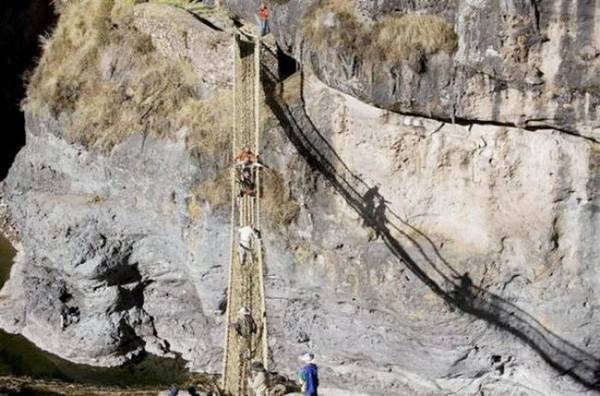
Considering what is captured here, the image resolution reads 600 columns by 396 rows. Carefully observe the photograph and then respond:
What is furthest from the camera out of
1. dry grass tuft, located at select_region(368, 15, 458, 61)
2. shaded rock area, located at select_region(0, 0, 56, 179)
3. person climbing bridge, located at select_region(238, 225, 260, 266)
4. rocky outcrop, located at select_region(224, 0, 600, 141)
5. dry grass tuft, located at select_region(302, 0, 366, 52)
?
shaded rock area, located at select_region(0, 0, 56, 179)

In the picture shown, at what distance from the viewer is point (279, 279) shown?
56.1 feet

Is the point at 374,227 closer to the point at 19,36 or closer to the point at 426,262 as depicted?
the point at 426,262

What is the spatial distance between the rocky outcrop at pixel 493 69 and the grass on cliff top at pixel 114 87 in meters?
3.28

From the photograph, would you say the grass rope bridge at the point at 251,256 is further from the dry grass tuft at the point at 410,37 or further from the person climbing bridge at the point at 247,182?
the dry grass tuft at the point at 410,37

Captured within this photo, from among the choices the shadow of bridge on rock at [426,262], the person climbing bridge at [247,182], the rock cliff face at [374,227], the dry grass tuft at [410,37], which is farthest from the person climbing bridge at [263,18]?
the person climbing bridge at [247,182]

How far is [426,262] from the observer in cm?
1543

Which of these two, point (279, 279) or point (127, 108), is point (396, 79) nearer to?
point (279, 279)

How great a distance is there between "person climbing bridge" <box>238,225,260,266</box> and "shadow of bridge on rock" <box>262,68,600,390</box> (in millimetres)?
2981

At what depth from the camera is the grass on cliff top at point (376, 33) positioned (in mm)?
14086

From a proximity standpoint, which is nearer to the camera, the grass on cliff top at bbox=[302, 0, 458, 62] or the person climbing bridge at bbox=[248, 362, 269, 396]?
the person climbing bridge at bbox=[248, 362, 269, 396]

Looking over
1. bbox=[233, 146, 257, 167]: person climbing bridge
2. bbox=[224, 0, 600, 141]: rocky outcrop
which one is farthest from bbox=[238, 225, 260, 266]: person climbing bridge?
bbox=[224, 0, 600, 141]: rocky outcrop

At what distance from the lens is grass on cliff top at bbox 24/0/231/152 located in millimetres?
17344

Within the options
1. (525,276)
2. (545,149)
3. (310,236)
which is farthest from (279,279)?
(545,149)

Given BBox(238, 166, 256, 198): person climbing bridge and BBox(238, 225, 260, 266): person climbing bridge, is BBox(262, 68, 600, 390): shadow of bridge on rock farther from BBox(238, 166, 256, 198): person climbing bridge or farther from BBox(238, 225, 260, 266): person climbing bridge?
BBox(238, 225, 260, 266): person climbing bridge
